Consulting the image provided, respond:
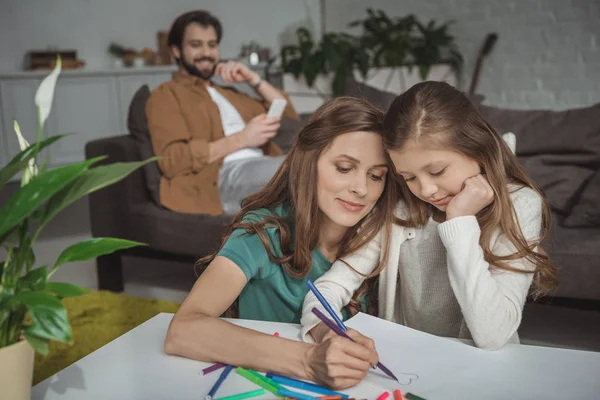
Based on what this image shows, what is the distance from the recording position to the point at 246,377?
3.12 feet

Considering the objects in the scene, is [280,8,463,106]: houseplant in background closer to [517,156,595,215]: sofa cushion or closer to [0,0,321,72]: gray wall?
[0,0,321,72]: gray wall

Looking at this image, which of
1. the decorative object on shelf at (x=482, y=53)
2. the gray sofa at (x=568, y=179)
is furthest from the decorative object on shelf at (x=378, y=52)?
the gray sofa at (x=568, y=179)

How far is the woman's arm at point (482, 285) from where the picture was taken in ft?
3.48

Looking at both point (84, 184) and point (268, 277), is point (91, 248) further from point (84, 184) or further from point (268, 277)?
point (268, 277)

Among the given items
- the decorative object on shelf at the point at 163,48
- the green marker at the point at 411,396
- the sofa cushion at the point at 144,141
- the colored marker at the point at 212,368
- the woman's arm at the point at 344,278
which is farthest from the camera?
the decorative object on shelf at the point at 163,48

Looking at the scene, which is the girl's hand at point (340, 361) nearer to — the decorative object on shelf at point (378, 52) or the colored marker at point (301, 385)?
the colored marker at point (301, 385)

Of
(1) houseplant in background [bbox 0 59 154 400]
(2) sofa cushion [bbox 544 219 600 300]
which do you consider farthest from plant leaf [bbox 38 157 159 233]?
(2) sofa cushion [bbox 544 219 600 300]

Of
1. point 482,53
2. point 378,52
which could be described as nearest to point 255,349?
point 378,52

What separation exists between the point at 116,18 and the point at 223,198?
10.2 ft

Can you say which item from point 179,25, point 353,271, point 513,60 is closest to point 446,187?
point 353,271

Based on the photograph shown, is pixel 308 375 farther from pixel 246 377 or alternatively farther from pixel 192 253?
pixel 192 253

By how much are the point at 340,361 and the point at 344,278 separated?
0.39 m

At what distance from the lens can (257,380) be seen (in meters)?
0.93

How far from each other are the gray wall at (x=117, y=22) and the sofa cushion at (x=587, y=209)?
13.4ft
